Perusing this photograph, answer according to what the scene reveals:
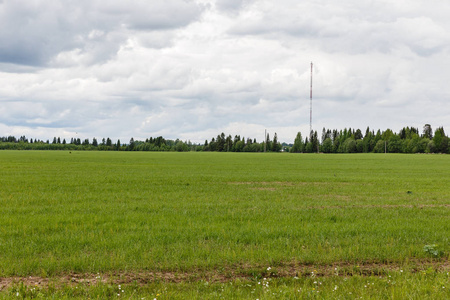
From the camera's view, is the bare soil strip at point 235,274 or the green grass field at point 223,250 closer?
the green grass field at point 223,250

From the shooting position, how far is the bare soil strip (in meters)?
7.93

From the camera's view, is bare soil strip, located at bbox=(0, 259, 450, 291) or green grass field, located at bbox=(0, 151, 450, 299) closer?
green grass field, located at bbox=(0, 151, 450, 299)

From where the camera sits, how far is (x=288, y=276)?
329 inches

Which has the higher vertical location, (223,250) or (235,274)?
(223,250)

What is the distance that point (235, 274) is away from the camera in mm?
8445

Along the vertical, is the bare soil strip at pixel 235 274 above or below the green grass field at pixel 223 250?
below

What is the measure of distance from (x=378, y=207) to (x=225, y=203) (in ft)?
24.5

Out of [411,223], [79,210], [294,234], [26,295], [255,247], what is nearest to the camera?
[26,295]

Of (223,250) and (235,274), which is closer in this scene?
(235,274)

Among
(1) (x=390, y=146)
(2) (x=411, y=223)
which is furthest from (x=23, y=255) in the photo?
(1) (x=390, y=146)

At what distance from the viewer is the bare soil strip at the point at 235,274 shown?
7.93 meters

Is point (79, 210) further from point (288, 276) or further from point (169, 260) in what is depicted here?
point (288, 276)

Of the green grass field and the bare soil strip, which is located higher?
the green grass field

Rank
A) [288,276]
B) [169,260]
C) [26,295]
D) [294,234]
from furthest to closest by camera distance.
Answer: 1. [294,234]
2. [169,260]
3. [288,276]
4. [26,295]
